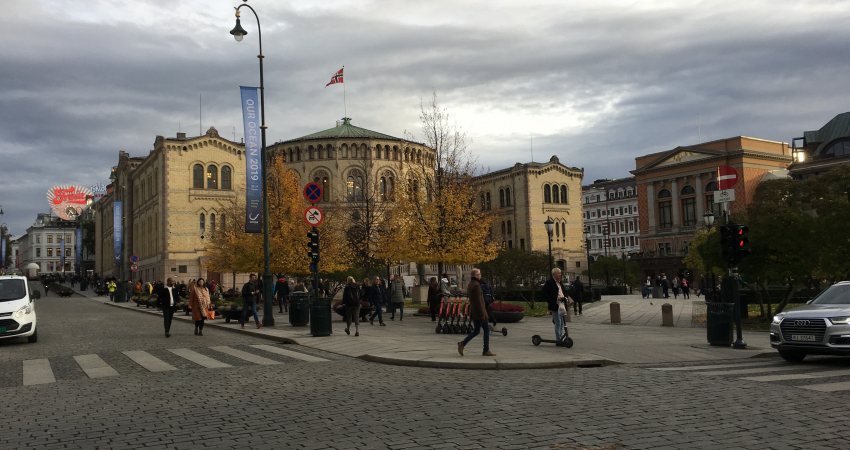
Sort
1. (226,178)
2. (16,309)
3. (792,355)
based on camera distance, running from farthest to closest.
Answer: (226,178)
(16,309)
(792,355)

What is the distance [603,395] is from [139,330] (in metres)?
17.7

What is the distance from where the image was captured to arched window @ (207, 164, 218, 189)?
67.3 m

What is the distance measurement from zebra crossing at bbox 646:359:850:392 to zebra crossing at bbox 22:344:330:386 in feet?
23.0

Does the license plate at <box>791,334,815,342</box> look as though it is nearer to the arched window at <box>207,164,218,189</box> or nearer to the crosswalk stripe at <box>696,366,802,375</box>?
the crosswalk stripe at <box>696,366,802,375</box>

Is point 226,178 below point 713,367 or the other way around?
the other way around

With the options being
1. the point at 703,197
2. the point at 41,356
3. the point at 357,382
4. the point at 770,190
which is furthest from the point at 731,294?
the point at 703,197

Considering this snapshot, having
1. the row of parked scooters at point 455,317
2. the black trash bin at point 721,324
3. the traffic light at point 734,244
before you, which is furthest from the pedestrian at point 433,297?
the traffic light at point 734,244

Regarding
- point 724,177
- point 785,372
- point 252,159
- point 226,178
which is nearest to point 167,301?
point 252,159

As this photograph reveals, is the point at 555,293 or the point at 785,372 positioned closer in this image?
the point at 785,372

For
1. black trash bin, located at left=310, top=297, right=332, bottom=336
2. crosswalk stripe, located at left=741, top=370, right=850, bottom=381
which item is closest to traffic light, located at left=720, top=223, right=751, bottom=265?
crosswalk stripe, located at left=741, top=370, right=850, bottom=381

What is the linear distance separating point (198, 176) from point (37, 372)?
56.6m

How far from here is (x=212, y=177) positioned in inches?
2657

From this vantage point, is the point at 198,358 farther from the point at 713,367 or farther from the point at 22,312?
the point at 713,367

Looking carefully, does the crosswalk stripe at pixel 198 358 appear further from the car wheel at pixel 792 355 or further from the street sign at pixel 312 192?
the car wheel at pixel 792 355
